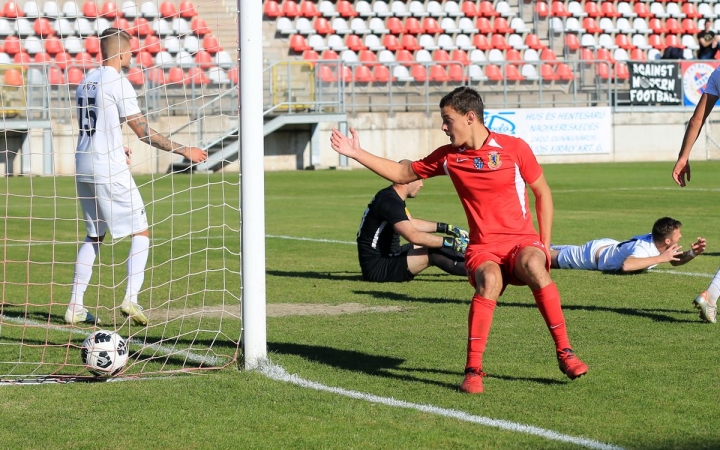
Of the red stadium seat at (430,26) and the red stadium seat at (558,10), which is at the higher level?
the red stadium seat at (558,10)

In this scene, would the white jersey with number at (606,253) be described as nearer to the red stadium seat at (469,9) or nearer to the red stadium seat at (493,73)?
the red stadium seat at (493,73)

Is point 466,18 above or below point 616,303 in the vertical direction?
above

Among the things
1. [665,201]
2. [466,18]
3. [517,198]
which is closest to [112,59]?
[517,198]

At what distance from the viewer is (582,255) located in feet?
33.9

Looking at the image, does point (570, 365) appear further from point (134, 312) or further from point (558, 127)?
point (558, 127)

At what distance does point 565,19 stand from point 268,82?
13.5 metres

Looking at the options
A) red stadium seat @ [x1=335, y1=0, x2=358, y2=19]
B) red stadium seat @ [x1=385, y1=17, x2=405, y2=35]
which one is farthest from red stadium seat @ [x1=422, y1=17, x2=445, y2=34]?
red stadium seat @ [x1=335, y1=0, x2=358, y2=19]

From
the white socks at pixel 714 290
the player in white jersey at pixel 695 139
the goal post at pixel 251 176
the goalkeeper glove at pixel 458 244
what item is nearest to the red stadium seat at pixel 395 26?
the goalkeeper glove at pixel 458 244

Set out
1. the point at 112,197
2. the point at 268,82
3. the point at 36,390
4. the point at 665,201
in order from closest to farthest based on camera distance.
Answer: the point at 36,390 → the point at 112,197 → the point at 665,201 → the point at 268,82

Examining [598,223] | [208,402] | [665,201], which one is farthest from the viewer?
[665,201]

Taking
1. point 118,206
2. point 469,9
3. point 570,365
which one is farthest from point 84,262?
point 469,9

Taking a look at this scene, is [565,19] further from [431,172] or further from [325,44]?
[431,172]

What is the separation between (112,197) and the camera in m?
7.84

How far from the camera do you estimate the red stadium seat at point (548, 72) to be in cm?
3111
